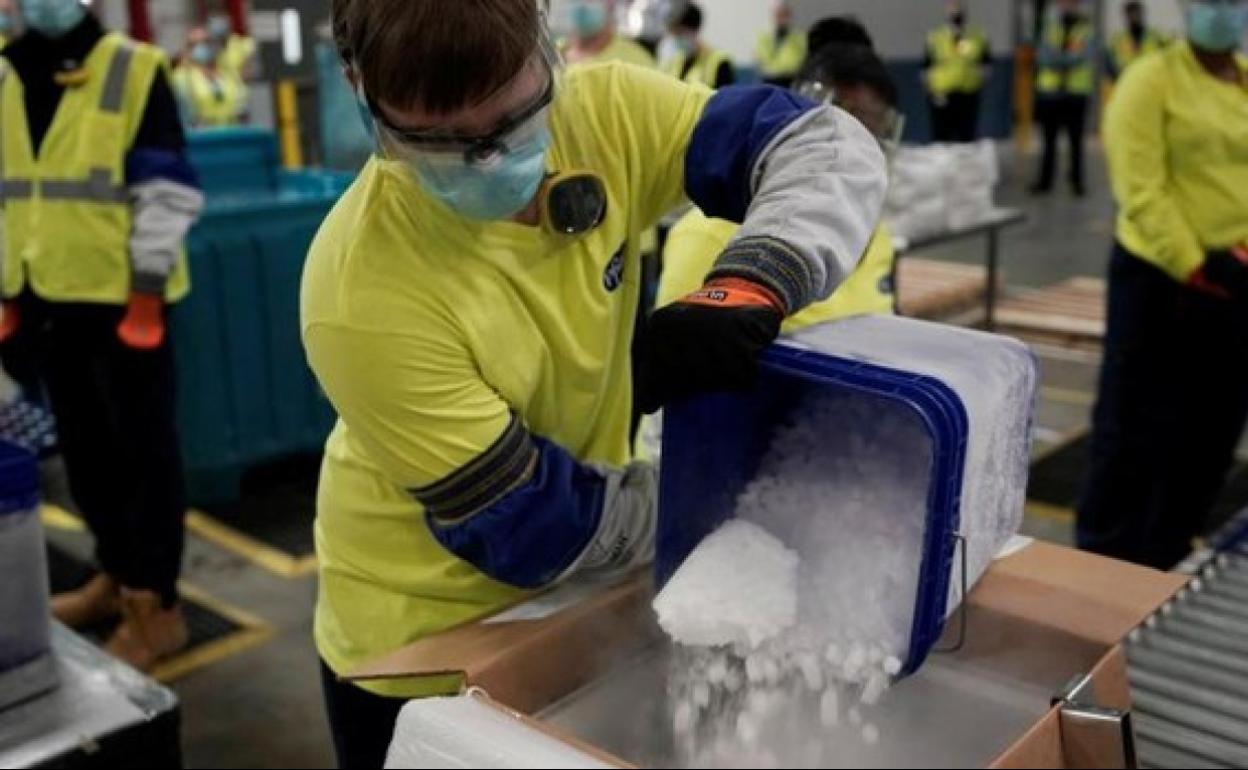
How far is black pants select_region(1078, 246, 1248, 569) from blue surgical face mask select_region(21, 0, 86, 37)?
237 centimetres

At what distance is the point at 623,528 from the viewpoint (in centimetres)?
123

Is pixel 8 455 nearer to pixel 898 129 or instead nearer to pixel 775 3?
pixel 898 129

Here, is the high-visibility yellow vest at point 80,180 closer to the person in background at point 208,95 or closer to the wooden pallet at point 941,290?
the wooden pallet at point 941,290

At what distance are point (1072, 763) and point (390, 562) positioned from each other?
70 centimetres

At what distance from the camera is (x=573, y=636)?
1100 mm

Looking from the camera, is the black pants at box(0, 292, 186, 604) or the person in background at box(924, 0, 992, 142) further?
the person in background at box(924, 0, 992, 142)

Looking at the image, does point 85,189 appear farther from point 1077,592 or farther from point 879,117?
point 1077,592

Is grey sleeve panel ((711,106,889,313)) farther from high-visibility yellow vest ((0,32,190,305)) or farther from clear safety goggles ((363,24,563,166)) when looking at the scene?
high-visibility yellow vest ((0,32,190,305))

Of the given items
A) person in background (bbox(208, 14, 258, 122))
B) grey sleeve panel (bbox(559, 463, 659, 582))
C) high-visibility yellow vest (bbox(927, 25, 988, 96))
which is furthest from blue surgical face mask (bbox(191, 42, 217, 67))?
grey sleeve panel (bbox(559, 463, 659, 582))

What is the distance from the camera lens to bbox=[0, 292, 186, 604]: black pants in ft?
9.37

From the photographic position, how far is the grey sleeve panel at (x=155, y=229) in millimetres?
2768

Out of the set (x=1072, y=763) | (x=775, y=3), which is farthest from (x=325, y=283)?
(x=775, y=3)

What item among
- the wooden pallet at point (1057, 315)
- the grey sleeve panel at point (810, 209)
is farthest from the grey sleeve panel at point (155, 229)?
the wooden pallet at point (1057, 315)

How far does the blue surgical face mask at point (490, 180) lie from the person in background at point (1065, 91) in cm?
990
